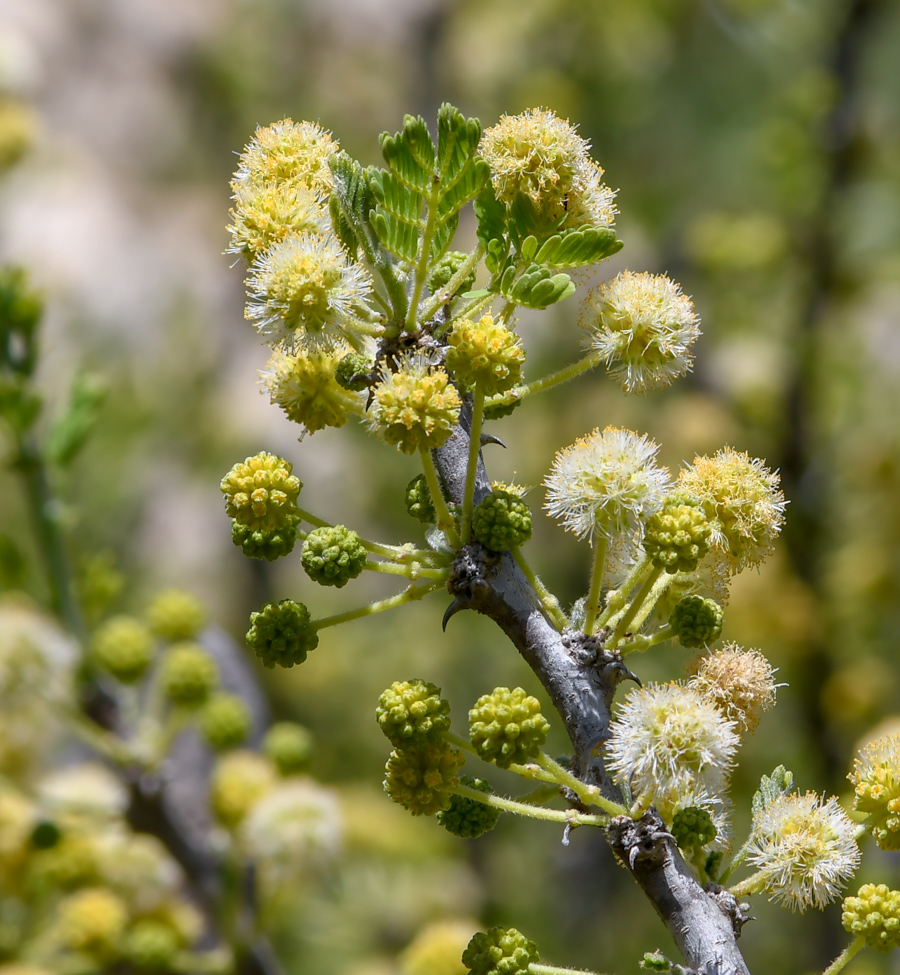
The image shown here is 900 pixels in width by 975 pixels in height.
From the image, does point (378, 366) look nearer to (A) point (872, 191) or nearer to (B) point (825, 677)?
(B) point (825, 677)

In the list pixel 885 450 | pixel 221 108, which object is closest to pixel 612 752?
pixel 885 450

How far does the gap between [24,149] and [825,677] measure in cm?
423

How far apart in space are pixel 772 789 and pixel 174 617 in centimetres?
192

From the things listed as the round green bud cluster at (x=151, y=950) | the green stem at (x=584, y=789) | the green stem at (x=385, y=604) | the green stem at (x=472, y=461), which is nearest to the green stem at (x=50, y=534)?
the round green bud cluster at (x=151, y=950)

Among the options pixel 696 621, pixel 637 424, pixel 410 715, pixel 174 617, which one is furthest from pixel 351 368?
pixel 637 424

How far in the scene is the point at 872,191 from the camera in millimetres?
5621

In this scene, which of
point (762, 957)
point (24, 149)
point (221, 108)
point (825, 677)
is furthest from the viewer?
point (221, 108)

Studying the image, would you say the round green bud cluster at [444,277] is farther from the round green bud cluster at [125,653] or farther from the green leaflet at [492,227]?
the round green bud cluster at [125,653]

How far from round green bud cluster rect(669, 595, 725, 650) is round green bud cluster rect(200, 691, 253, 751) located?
1.88 meters

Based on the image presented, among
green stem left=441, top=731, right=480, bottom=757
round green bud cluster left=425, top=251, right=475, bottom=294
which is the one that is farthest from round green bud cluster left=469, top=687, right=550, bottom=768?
round green bud cluster left=425, top=251, right=475, bottom=294

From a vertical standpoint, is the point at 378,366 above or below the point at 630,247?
below

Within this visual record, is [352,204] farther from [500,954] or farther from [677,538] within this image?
[500,954]

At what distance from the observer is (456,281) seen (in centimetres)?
157

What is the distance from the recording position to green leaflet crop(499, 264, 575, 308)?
4.99ft
